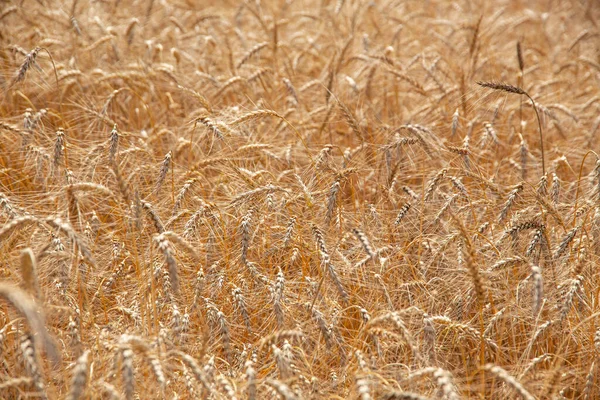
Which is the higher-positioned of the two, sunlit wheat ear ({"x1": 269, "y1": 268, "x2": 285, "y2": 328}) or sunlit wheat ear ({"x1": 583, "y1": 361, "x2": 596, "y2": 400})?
sunlit wheat ear ({"x1": 269, "y1": 268, "x2": 285, "y2": 328})

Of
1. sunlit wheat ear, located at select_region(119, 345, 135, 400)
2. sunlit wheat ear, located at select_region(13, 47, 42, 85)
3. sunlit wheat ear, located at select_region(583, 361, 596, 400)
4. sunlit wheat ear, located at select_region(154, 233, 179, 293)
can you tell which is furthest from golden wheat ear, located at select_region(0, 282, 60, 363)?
sunlit wheat ear, located at select_region(583, 361, 596, 400)

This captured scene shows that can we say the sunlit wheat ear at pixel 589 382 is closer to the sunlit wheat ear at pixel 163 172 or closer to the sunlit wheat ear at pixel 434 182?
the sunlit wheat ear at pixel 434 182

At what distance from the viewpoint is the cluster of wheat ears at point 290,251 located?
1981mm

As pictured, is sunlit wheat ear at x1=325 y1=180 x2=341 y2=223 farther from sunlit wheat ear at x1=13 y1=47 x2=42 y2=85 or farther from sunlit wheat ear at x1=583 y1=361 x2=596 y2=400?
sunlit wheat ear at x1=13 y1=47 x2=42 y2=85

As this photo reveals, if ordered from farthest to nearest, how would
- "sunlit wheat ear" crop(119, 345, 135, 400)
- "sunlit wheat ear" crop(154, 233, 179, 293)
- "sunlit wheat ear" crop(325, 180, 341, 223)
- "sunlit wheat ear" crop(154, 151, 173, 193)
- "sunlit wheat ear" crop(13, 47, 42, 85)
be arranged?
"sunlit wheat ear" crop(13, 47, 42, 85), "sunlit wheat ear" crop(154, 151, 173, 193), "sunlit wheat ear" crop(325, 180, 341, 223), "sunlit wheat ear" crop(154, 233, 179, 293), "sunlit wheat ear" crop(119, 345, 135, 400)

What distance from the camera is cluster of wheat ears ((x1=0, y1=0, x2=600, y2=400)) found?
6.50 ft

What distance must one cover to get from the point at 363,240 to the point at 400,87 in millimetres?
2618

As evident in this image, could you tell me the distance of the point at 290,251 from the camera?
8.52 feet

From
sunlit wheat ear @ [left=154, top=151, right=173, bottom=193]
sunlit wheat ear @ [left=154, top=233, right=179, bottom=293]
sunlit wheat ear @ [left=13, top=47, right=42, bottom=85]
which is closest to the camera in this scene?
sunlit wheat ear @ [left=154, top=233, right=179, bottom=293]

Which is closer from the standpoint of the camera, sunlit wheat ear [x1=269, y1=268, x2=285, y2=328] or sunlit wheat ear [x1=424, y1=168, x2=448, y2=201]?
sunlit wheat ear [x1=269, y1=268, x2=285, y2=328]

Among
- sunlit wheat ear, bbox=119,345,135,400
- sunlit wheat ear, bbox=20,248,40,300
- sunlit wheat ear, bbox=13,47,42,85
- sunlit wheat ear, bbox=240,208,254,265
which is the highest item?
sunlit wheat ear, bbox=13,47,42,85

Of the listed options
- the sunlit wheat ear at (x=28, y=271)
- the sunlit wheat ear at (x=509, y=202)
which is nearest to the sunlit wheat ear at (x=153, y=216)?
the sunlit wheat ear at (x=28, y=271)

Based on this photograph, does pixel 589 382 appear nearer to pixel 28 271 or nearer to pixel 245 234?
pixel 245 234

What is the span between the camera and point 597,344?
211cm
